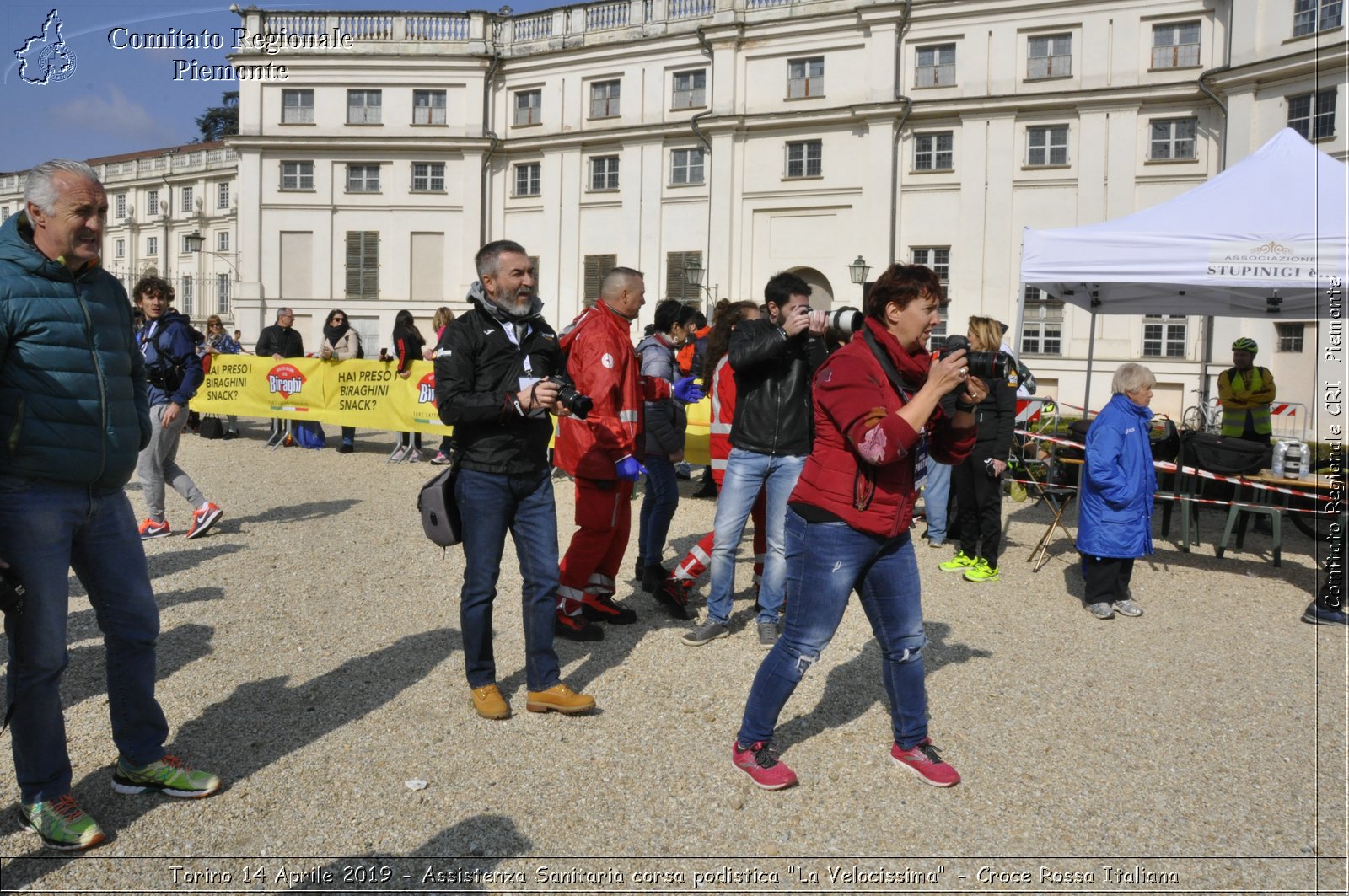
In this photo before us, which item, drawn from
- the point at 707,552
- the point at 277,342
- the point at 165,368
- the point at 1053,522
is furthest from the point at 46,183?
the point at 277,342

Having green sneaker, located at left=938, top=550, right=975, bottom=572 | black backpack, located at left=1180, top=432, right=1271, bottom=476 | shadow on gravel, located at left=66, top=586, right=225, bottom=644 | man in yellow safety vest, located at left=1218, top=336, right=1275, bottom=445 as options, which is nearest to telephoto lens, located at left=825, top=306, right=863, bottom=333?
shadow on gravel, located at left=66, top=586, right=225, bottom=644

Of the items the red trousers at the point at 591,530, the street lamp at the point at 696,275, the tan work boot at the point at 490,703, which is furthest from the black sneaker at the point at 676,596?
the street lamp at the point at 696,275

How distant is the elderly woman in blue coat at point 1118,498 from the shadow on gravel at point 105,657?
5868 mm

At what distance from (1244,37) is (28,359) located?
104 feet

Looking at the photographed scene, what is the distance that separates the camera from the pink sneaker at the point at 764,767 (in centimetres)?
393

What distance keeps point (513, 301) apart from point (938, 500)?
5740mm

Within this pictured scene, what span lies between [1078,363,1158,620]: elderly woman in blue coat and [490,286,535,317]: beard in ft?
14.9

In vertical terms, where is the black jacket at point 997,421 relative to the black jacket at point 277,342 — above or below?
below

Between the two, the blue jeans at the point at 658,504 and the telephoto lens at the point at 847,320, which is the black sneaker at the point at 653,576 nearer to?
the blue jeans at the point at 658,504

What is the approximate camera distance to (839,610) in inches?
154

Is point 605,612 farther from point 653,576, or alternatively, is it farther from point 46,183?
point 46,183

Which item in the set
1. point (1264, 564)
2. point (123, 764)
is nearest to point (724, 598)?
point (123, 764)

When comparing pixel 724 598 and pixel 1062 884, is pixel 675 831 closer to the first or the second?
pixel 1062 884

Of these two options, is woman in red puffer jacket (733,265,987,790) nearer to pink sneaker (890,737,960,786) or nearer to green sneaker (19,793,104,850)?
pink sneaker (890,737,960,786)
